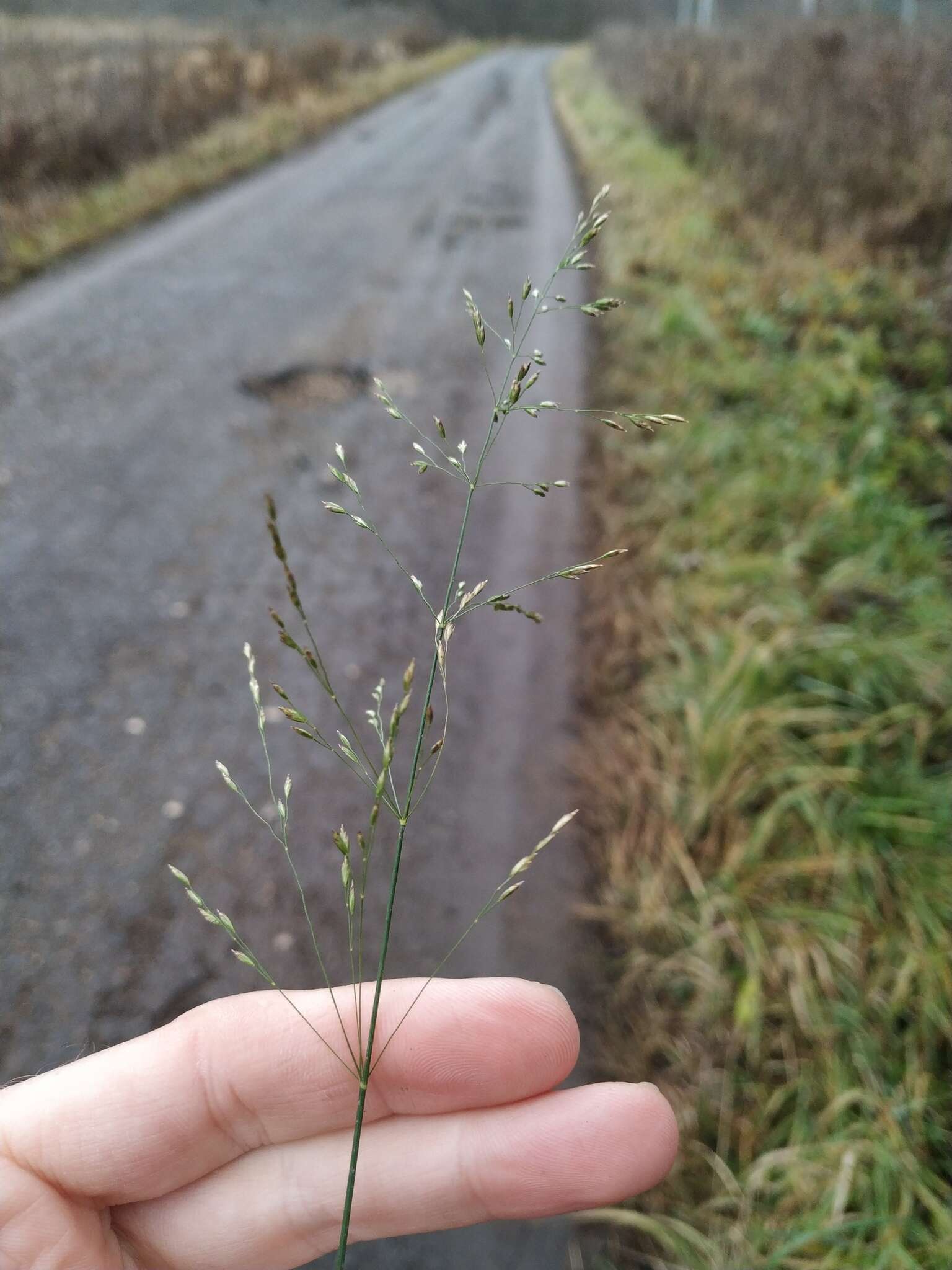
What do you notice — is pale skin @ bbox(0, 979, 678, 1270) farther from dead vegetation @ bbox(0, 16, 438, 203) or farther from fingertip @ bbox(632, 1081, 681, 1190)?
dead vegetation @ bbox(0, 16, 438, 203)

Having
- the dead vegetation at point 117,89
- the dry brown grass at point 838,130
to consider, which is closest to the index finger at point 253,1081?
the dry brown grass at point 838,130

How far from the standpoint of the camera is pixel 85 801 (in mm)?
2336

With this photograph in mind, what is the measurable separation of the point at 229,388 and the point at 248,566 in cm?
A: 186

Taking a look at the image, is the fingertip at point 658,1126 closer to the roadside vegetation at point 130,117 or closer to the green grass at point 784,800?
the green grass at point 784,800

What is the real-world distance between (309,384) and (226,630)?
7.58 ft

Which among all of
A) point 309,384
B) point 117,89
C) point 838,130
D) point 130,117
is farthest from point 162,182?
point 838,130

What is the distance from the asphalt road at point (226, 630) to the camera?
2080 mm

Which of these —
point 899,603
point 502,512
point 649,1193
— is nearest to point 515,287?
→ point 502,512

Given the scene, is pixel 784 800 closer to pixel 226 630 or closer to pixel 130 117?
pixel 226 630

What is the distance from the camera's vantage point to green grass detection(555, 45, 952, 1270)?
1.78 metres

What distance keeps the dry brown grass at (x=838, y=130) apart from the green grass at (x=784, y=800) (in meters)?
2.05

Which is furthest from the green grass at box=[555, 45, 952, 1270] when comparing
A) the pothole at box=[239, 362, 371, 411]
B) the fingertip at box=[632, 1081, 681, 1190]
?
the pothole at box=[239, 362, 371, 411]

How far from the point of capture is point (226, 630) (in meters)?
3.06

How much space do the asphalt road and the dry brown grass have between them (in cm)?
252
